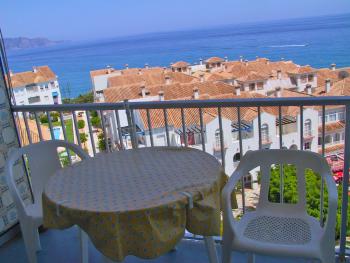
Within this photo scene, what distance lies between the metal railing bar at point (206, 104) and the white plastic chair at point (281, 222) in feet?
1.17

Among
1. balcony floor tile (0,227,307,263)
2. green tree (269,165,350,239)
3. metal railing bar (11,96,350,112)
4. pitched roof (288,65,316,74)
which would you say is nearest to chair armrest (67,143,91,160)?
metal railing bar (11,96,350,112)

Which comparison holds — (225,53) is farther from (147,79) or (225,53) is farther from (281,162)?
(281,162)

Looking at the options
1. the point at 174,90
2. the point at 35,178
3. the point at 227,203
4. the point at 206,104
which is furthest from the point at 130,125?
the point at 174,90

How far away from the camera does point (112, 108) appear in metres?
2.48

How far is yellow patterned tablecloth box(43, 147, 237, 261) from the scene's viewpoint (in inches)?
53.6

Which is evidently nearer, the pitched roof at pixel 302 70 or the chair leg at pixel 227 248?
the chair leg at pixel 227 248

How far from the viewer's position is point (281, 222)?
1816mm

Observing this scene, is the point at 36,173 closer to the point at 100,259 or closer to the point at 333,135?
the point at 100,259

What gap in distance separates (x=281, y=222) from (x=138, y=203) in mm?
840

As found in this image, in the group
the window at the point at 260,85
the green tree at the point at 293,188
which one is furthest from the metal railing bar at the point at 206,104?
the window at the point at 260,85

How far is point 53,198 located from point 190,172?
2.19ft

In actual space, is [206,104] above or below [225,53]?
above

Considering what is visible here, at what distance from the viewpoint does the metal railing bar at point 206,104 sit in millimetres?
1947

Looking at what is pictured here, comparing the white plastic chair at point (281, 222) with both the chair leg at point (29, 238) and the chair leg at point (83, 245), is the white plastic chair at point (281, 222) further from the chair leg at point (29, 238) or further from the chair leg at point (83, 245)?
the chair leg at point (29, 238)
